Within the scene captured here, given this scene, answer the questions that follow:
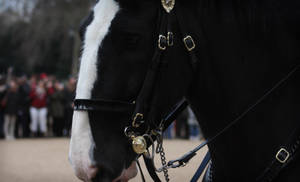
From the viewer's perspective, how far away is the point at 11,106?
14867mm

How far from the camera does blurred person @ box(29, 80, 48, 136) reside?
610 inches

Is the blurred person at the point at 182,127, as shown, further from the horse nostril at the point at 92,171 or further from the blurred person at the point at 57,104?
the horse nostril at the point at 92,171

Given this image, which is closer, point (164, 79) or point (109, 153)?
point (109, 153)

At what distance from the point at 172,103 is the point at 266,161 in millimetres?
563

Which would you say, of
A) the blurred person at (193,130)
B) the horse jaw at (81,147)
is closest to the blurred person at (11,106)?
the blurred person at (193,130)

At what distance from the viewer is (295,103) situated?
2.17 metres

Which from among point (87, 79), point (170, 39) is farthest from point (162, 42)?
point (87, 79)

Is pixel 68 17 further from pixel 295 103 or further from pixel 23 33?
pixel 295 103

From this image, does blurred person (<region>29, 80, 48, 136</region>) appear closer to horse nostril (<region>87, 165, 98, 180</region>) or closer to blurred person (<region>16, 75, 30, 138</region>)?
blurred person (<region>16, 75, 30, 138</region>)

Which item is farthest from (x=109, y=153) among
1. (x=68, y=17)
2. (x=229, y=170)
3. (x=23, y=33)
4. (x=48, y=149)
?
(x=23, y=33)

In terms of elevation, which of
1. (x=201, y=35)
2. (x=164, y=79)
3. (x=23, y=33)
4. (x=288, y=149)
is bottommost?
(x=23, y=33)

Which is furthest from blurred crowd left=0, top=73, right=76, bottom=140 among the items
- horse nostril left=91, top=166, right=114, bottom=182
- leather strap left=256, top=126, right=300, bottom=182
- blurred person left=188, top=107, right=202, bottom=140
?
leather strap left=256, top=126, right=300, bottom=182

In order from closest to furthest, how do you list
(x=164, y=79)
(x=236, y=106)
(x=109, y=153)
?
(x=109, y=153), (x=164, y=79), (x=236, y=106)

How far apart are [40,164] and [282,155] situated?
8315 millimetres
